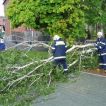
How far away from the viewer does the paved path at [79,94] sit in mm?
11305

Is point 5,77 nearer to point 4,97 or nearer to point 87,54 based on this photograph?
point 4,97

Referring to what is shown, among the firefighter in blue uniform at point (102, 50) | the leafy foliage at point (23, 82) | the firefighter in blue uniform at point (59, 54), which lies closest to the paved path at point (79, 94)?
the leafy foliage at point (23, 82)

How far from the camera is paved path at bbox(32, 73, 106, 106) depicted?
11305mm

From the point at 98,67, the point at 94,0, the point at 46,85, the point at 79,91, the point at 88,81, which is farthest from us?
the point at 94,0

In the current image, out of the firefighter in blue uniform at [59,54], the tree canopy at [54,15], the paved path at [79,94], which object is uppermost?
the tree canopy at [54,15]

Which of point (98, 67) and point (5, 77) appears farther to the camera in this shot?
point (98, 67)

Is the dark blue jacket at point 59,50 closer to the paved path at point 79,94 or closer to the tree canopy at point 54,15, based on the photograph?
the paved path at point 79,94

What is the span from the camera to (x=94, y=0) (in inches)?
946

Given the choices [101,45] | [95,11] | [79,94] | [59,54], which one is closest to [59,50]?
[59,54]

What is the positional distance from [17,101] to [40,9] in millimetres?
13700

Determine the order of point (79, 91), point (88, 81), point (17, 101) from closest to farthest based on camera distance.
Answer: point (17, 101) < point (79, 91) < point (88, 81)

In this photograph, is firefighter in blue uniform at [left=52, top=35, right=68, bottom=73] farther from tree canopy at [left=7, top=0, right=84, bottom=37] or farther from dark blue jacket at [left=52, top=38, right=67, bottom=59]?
tree canopy at [left=7, top=0, right=84, bottom=37]

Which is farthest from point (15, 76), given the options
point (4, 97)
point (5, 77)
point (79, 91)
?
point (79, 91)

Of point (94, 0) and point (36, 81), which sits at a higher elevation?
point (94, 0)
